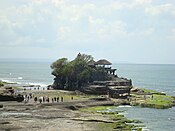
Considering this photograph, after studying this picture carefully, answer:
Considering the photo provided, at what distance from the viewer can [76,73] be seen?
13100 centimetres

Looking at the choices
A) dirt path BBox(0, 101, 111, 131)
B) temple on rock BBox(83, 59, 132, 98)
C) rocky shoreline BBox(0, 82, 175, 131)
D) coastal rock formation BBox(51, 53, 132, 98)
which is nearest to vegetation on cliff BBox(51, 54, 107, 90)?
coastal rock formation BBox(51, 53, 132, 98)

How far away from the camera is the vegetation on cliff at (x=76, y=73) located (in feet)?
421

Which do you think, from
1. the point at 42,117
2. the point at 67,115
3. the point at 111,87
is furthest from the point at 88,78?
the point at 42,117

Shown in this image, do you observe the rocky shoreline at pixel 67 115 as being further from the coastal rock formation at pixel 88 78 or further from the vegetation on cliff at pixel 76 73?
the vegetation on cliff at pixel 76 73

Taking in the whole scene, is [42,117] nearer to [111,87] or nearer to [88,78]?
[111,87]

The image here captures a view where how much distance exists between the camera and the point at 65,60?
457ft

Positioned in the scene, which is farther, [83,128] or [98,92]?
[98,92]

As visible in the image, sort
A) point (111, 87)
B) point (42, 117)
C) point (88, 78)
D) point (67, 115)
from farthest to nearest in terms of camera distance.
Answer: point (88, 78) → point (111, 87) → point (67, 115) → point (42, 117)

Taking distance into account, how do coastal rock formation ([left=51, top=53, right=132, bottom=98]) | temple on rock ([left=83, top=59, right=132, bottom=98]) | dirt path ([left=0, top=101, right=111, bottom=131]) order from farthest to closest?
coastal rock formation ([left=51, top=53, right=132, bottom=98]), temple on rock ([left=83, top=59, right=132, bottom=98]), dirt path ([left=0, top=101, right=111, bottom=131])

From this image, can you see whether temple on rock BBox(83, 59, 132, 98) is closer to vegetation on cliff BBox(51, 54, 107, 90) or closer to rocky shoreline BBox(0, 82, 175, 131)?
vegetation on cliff BBox(51, 54, 107, 90)

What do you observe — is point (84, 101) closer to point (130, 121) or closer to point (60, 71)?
point (130, 121)

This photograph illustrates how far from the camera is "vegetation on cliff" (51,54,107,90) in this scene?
128 meters

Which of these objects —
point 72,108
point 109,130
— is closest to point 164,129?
point 109,130

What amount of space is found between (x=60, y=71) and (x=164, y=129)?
70727 mm
